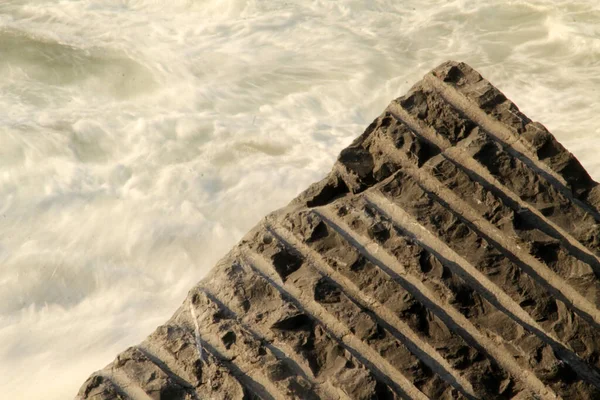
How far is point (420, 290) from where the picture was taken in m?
2.26

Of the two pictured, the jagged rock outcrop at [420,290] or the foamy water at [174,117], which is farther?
the foamy water at [174,117]

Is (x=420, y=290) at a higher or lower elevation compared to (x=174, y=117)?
lower

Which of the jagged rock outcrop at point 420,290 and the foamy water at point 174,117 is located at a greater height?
the foamy water at point 174,117

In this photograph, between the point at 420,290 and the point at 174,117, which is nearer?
the point at 420,290

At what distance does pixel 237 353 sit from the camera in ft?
7.31

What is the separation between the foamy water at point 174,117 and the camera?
434cm

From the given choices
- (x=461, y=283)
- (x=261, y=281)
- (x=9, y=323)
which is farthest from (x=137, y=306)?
(x=461, y=283)

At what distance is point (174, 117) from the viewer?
5398mm

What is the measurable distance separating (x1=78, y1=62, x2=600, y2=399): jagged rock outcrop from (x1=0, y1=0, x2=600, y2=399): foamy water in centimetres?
162

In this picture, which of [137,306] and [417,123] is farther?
[137,306]

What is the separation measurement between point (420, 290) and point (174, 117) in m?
3.38

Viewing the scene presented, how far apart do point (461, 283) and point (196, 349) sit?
2.19ft

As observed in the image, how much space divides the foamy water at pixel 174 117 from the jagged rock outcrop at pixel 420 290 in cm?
162

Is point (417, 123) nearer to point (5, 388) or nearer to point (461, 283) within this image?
point (461, 283)
